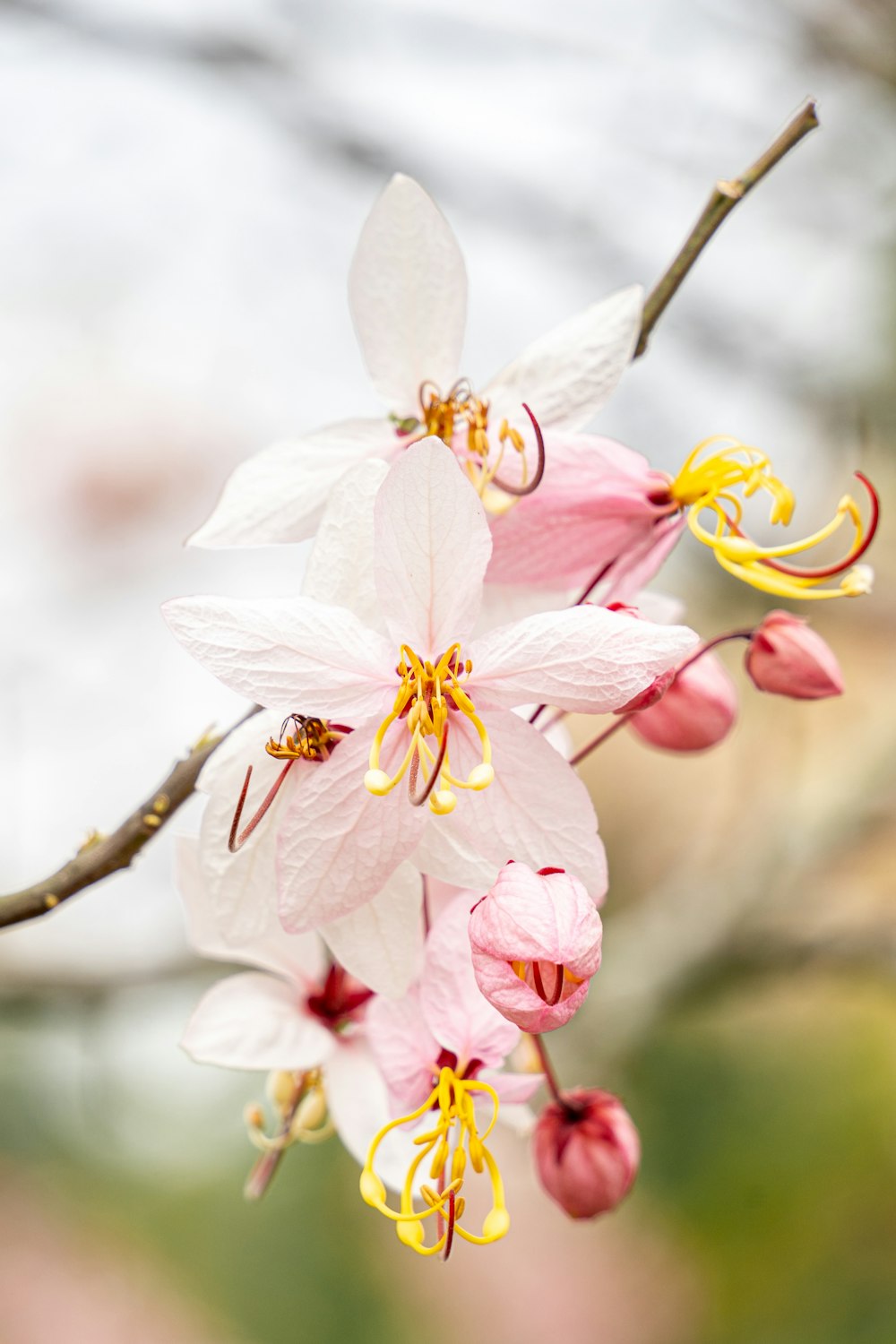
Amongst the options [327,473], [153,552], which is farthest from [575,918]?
[153,552]

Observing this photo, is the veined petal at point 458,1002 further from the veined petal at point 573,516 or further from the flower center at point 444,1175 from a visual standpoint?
the veined petal at point 573,516

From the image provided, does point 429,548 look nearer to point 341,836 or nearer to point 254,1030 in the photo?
point 341,836

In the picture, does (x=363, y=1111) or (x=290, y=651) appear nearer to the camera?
(x=290, y=651)

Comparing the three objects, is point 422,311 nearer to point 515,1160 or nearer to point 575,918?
point 575,918

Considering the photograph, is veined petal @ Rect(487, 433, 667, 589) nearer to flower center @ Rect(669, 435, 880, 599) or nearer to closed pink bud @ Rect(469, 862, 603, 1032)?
flower center @ Rect(669, 435, 880, 599)

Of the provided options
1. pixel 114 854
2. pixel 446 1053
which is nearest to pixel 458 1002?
pixel 446 1053

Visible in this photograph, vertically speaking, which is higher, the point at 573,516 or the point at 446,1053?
the point at 573,516
